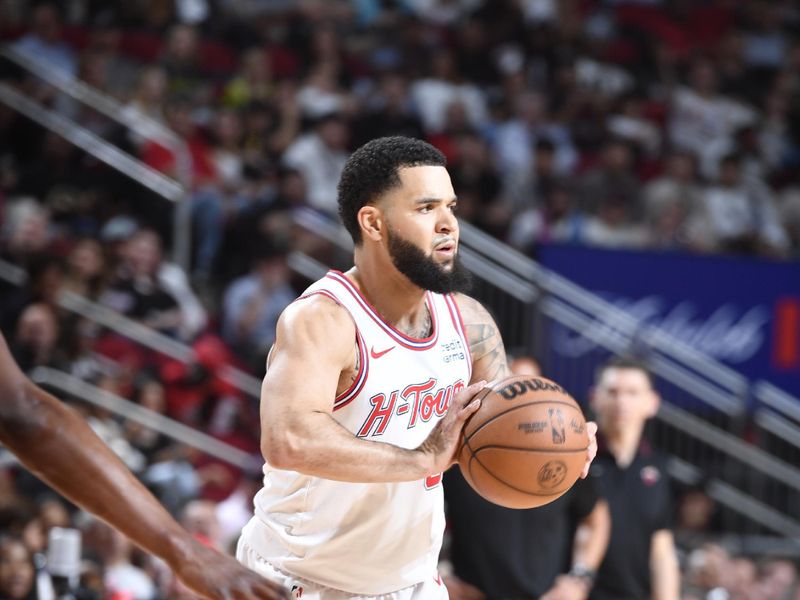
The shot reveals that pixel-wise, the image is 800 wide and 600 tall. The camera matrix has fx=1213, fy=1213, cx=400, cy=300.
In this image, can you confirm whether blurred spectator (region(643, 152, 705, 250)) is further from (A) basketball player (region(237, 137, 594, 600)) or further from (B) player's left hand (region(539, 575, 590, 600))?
(A) basketball player (region(237, 137, 594, 600))

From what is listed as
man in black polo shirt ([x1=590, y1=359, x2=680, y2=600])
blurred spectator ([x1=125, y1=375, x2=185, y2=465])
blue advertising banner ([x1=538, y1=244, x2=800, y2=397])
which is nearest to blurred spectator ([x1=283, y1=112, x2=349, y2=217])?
blue advertising banner ([x1=538, y1=244, x2=800, y2=397])

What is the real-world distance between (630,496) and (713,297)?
167 inches

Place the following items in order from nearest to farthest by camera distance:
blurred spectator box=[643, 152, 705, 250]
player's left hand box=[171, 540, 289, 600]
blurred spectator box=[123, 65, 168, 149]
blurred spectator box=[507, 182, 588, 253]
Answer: player's left hand box=[171, 540, 289, 600], blurred spectator box=[123, 65, 168, 149], blurred spectator box=[507, 182, 588, 253], blurred spectator box=[643, 152, 705, 250]

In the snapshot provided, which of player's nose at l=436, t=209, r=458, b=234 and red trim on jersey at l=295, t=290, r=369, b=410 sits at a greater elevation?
player's nose at l=436, t=209, r=458, b=234

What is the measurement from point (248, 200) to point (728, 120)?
6039 mm

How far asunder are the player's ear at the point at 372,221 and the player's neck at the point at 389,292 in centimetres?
10

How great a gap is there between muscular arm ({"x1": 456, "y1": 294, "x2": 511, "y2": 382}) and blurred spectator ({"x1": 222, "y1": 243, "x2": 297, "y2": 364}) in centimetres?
503

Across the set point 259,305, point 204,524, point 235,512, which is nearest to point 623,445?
point 204,524

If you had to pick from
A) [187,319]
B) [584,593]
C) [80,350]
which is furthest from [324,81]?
[584,593]

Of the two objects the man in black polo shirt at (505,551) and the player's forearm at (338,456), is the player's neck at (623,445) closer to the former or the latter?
the man in black polo shirt at (505,551)

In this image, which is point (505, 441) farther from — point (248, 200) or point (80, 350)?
point (248, 200)

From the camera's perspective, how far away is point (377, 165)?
3.93m

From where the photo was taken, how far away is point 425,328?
13.3ft

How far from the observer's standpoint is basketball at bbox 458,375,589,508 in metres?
3.59
